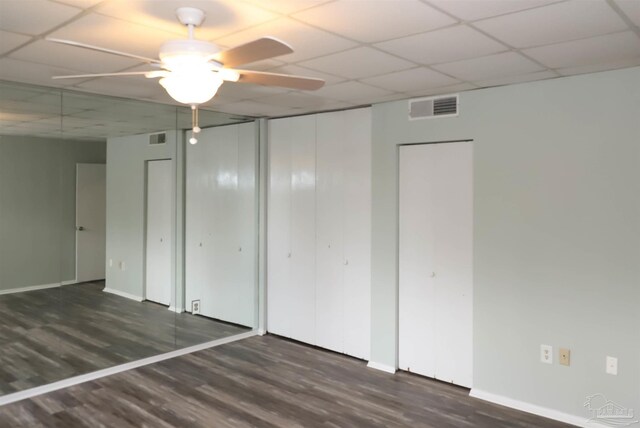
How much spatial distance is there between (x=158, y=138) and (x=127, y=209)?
0.79 meters

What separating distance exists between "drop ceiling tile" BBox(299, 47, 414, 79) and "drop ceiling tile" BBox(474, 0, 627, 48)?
649 millimetres

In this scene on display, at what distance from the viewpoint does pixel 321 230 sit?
4.86 meters

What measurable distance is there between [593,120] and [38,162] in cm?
446

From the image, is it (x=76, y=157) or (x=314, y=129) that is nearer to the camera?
(x=76, y=157)

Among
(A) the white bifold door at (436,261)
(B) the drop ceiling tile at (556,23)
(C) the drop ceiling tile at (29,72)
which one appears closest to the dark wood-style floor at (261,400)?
(A) the white bifold door at (436,261)

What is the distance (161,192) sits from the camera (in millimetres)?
4922

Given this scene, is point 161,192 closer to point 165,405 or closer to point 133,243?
point 133,243

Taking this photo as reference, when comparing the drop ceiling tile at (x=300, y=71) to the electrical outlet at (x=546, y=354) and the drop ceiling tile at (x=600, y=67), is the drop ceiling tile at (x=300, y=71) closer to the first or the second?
the drop ceiling tile at (x=600, y=67)

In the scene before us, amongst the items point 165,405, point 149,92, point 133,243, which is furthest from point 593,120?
point 133,243

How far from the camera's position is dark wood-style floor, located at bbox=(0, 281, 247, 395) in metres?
3.93

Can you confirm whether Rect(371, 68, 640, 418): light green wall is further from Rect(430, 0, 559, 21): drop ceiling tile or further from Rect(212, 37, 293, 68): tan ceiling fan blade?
Rect(212, 37, 293, 68): tan ceiling fan blade

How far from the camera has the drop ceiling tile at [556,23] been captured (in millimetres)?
2088

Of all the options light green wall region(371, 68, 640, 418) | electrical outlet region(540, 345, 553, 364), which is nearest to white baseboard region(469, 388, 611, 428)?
light green wall region(371, 68, 640, 418)

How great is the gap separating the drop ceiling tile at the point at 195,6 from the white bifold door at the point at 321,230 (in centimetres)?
236
